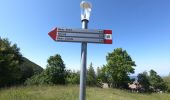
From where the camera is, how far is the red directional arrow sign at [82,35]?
276 cm

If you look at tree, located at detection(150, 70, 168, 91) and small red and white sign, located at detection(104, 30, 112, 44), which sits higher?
small red and white sign, located at detection(104, 30, 112, 44)

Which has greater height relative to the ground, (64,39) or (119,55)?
(119,55)

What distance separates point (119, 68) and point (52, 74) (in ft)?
39.8

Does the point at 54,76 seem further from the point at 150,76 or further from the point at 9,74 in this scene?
the point at 150,76

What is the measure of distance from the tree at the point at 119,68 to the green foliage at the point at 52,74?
8.61 meters

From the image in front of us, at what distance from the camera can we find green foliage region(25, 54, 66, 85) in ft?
104

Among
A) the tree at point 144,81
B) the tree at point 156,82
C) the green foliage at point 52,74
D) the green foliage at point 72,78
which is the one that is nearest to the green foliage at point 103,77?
the green foliage at point 72,78

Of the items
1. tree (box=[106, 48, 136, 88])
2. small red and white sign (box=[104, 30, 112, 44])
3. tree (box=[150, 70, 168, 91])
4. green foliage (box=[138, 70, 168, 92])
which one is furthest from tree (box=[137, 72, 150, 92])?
small red and white sign (box=[104, 30, 112, 44])

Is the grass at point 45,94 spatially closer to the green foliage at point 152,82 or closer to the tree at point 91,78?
the tree at point 91,78

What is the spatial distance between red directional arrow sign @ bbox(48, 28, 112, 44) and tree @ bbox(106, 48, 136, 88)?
33.4m

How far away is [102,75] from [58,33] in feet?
118

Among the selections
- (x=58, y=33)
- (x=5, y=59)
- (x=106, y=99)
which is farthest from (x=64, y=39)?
(x=5, y=59)

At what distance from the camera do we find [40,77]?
32344 mm

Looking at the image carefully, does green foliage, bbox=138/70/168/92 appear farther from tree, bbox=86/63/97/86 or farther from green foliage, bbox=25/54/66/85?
green foliage, bbox=25/54/66/85
